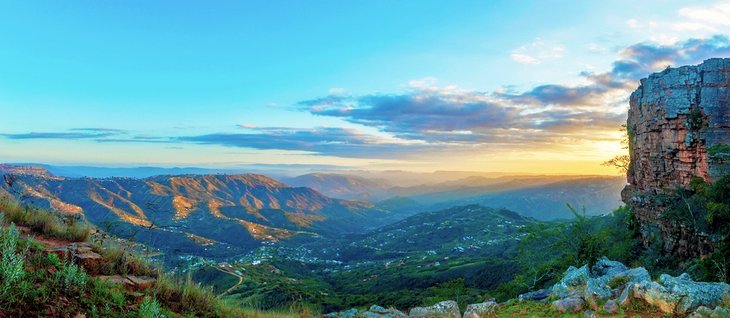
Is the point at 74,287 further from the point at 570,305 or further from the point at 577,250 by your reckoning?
the point at 577,250

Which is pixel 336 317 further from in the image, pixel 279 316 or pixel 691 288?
pixel 691 288

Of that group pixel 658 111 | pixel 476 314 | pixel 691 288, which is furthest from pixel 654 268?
pixel 476 314

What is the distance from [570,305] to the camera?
561 inches

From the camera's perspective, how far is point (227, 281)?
148 metres

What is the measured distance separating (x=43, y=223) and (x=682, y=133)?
137 feet

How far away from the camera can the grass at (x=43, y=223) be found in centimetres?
1228

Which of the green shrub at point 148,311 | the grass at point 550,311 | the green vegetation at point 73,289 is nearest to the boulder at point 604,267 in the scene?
the grass at point 550,311

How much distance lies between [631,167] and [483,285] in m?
69.8

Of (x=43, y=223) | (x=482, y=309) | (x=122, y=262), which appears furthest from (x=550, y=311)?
(x=43, y=223)

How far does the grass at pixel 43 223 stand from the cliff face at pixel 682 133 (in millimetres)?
36154

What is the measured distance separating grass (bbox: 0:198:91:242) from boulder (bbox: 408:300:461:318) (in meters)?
11.8

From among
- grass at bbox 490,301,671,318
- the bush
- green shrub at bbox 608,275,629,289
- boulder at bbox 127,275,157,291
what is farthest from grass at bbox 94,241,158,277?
green shrub at bbox 608,275,629,289

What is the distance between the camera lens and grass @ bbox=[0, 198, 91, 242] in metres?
12.3

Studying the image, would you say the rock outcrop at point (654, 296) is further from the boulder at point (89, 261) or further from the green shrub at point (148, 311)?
the boulder at point (89, 261)
